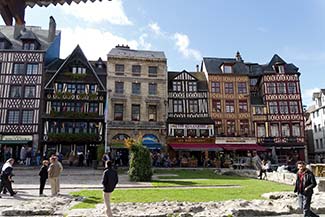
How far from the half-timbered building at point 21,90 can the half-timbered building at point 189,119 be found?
1360 cm

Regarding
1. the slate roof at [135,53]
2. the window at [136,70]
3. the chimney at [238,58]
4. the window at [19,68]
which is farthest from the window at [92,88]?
the chimney at [238,58]

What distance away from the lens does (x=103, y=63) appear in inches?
1249

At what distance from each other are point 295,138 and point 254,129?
4700mm

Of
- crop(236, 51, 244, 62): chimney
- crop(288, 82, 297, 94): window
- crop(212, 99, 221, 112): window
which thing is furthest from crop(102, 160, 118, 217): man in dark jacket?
crop(236, 51, 244, 62): chimney

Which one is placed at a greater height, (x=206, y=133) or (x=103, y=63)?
(x=103, y=63)

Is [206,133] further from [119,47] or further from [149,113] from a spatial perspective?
[119,47]

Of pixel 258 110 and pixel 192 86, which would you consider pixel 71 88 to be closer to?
pixel 192 86

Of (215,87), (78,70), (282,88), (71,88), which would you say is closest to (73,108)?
(71,88)

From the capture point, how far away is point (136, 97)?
29797 millimetres

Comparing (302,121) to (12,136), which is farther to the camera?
(302,121)

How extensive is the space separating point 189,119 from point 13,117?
17879mm

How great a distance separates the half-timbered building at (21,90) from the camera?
85.3 feet

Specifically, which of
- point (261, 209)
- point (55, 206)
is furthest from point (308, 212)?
point (55, 206)

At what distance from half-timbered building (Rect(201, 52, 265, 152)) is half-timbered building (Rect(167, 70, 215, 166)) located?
1045 millimetres
